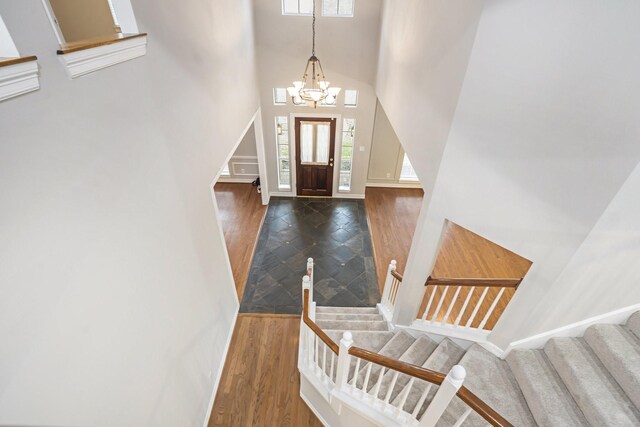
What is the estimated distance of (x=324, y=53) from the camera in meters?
5.50

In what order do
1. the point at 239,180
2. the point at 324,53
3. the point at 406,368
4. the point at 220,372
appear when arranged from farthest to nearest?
the point at 239,180
the point at 324,53
the point at 220,372
the point at 406,368

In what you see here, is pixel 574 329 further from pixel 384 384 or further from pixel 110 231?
pixel 110 231

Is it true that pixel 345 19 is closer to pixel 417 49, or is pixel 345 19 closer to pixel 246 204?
pixel 417 49

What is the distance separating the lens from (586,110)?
1.61 metres

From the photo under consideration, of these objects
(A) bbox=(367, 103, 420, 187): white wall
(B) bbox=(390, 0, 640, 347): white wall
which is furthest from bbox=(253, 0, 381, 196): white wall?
(B) bbox=(390, 0, 640, 347): white wall

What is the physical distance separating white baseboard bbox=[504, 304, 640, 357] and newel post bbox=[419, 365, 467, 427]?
1.28m

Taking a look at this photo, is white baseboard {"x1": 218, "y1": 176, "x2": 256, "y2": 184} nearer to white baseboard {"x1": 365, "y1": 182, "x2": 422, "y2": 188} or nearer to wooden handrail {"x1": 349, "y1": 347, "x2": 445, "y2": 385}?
white baseboard {"x1": 365, "y1": 182, "x2": 422, "y2": 188}

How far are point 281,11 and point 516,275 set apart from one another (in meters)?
6.15

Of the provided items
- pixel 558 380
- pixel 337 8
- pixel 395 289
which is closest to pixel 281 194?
pixel 337 8

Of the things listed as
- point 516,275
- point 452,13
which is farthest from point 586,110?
point 516,275

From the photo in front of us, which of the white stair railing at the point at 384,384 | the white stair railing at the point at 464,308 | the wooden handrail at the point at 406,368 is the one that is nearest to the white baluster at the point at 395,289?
the white stair railing at the point at 464,308

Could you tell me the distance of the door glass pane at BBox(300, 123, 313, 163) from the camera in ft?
21.2

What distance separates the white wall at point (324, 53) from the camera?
17.0 ft

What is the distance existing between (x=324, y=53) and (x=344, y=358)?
526 cm
